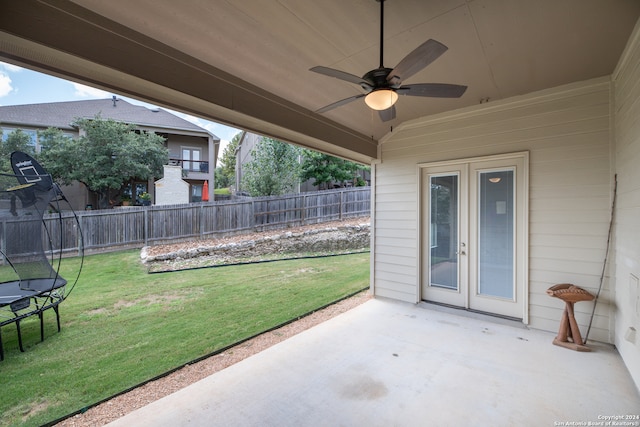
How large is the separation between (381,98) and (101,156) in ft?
36.0

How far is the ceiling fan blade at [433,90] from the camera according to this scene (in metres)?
1.88

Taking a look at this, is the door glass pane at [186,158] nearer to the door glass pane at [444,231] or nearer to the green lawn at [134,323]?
the green lawn at [134,323]

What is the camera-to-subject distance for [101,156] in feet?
30.6

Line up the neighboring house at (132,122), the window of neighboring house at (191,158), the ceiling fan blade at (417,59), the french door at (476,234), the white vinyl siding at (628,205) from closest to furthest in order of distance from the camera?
the ceiling fan blade at (417,59) < the white vinyl siding at (628,205) < the french door at (476,234) < the neighboring house at (132,122) < the window of neighboring house at (191,158)

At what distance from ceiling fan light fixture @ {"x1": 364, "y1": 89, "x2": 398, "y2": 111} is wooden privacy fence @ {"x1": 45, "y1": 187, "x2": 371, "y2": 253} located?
587 cm

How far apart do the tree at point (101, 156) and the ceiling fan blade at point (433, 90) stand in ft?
35.3

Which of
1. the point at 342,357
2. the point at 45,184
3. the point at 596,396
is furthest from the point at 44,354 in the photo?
the point at 596,396

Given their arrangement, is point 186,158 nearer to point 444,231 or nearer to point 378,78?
point 444,231

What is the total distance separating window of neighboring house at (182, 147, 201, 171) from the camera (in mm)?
13145

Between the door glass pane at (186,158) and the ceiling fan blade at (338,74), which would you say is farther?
the door glass pane at (186,158)

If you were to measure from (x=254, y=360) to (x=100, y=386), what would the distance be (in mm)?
1335

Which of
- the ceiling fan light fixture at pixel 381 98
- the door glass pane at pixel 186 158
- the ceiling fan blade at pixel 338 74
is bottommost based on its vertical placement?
the ceiling fan light fixture at pixel 381 98

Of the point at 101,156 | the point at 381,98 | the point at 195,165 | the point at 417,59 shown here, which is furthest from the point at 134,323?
the point at 195,165

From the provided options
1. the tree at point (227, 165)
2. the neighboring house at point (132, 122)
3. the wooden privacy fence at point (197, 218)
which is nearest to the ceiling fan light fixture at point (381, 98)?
the wooden privacy fence at point (197, 218)
